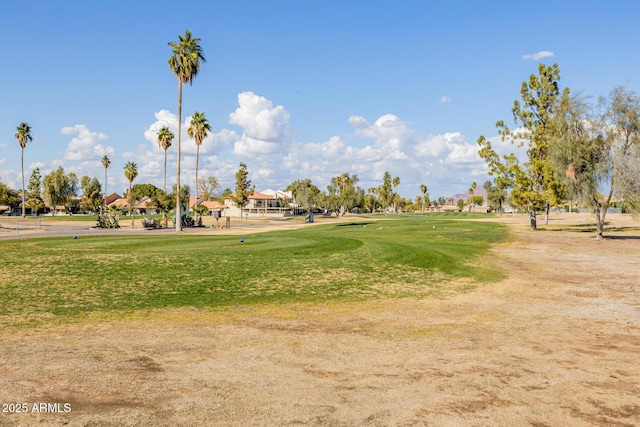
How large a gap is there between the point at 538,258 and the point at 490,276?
373 inches

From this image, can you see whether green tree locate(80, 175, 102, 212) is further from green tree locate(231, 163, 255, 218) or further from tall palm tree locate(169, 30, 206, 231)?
tall palm tree locate(169, 30, 206, 231)

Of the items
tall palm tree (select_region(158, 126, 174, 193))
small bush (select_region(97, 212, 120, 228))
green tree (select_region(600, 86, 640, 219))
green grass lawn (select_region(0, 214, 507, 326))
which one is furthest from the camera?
tall palm tree (select_region(158, 126, 174, 193))

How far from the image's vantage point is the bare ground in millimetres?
7434

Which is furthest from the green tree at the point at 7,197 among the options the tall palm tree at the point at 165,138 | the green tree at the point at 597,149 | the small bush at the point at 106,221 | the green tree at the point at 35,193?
the green tree at the point at 597,149

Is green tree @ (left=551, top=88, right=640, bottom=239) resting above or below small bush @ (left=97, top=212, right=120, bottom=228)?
above

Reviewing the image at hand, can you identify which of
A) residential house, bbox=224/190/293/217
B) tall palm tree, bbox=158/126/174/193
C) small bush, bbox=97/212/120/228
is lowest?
small bush, bbox=97/212/120/228

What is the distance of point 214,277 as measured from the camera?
19812 mm

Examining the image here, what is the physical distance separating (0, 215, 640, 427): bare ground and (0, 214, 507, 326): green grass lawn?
1768 mm

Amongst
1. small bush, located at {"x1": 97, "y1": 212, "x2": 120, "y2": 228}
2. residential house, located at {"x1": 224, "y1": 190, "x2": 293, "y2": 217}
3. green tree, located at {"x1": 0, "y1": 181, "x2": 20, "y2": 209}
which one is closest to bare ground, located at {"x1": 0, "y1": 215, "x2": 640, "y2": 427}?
small bush, located at {"x1": 97, "y1": 212, "x2": 120, "y2": 228}

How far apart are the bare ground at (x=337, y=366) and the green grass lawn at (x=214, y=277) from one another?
177cm

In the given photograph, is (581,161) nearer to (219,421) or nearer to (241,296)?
(241,296)

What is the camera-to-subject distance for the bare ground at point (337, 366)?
7434 mm

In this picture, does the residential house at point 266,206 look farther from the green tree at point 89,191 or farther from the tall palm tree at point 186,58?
the tall palm tree at point 186,58

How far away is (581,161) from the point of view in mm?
45406
